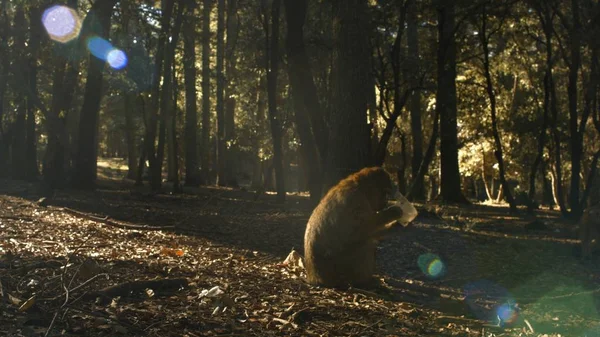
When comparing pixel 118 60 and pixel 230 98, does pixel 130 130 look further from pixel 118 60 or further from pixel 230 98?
pixel 118 60

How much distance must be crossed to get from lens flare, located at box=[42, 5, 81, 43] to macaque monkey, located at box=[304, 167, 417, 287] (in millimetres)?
14385

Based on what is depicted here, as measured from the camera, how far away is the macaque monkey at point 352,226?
22.4ft

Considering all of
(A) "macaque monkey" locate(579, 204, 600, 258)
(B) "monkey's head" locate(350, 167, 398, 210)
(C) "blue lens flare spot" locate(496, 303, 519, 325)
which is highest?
(B) "monkey's head" locate(350, 167, 398, 210)

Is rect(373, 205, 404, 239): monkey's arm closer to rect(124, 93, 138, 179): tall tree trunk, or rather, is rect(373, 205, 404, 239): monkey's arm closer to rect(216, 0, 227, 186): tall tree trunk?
rect(216, 0, 227, 186): tall tree trunk

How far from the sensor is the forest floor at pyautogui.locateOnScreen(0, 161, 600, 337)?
5.35 m

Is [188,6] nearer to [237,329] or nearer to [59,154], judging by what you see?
[59,154]

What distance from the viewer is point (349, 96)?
10.9 metres

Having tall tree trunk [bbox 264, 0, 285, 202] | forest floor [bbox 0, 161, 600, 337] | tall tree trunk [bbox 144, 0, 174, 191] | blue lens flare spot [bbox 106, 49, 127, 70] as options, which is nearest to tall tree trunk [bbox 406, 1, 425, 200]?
tall tree trunk [bbox 264, 0, 285, 202]

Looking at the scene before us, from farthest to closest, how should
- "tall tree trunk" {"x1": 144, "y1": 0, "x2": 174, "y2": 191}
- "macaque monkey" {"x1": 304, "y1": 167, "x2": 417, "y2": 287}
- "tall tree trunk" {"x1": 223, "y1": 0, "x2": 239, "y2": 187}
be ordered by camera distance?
"tall tree trunk" {"x1": 223, "y1": 0, "x2": 239, "y2": 187}
"tall tree trunk" {"x1": 144, "y1": 0, "x2": 174, "y2": 191}
"macaque monkey" {"x1": 304, "y1": 167, "x2": 417, "y2": 287}

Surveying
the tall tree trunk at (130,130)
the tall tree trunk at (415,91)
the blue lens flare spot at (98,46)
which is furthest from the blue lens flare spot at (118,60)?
the tall tree trunk at (415,91)

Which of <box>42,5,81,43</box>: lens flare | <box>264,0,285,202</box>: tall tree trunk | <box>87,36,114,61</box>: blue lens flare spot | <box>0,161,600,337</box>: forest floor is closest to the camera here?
<box>0,161,600,337</box>: forest floor

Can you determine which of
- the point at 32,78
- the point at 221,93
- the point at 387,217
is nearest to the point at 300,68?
the point at 387,217

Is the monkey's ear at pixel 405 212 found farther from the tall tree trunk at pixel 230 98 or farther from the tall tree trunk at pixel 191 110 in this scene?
the tall tree trunk at pixel 230 98

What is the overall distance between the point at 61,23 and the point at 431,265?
48.6 feet
